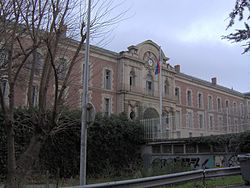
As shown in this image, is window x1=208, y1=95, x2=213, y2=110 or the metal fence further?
window x1=208, y1=95, x2=213, y2=110

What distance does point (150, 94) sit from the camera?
4381 centimetres

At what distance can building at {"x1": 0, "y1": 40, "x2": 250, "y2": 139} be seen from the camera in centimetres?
2267

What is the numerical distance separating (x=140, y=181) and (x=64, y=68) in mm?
5418

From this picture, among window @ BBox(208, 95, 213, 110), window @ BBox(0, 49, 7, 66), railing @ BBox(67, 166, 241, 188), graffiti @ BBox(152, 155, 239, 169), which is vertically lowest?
graffiti @ BBox(152, 155, 239, 169)

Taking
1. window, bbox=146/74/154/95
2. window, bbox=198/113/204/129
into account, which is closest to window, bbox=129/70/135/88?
window, bbox=146/74/154/95

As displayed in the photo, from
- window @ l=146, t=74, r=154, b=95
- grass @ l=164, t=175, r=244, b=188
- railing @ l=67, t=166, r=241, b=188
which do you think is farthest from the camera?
window @ l=146, t=74, r=154, b=95

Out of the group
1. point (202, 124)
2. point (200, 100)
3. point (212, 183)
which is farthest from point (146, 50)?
point (212, 183)

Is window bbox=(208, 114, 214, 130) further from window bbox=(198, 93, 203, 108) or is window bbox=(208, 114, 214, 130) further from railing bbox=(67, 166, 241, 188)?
window bbox=(198, 93, 203, 108)

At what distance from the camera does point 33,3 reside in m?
8.72

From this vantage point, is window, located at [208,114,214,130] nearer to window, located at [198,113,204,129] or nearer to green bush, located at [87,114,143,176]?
window, located at [198,113,204,129]

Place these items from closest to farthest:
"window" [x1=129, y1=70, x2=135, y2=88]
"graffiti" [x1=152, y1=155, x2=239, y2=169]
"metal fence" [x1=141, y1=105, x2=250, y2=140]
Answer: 1. "graffiti" [x1=152, y1=155, x2=239, y2=169]
2. "metal fence" [x1=141, y1=105, x2=250, y2=140]
3. "window" [x1=129, y1=70, x2=135, y2=88]

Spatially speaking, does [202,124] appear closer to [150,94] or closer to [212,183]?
[212,183]

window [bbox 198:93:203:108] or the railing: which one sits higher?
window [bbox 198:93:203:108]

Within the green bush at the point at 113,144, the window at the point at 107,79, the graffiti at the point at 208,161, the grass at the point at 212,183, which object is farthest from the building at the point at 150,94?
the grass at the point at 212,183
